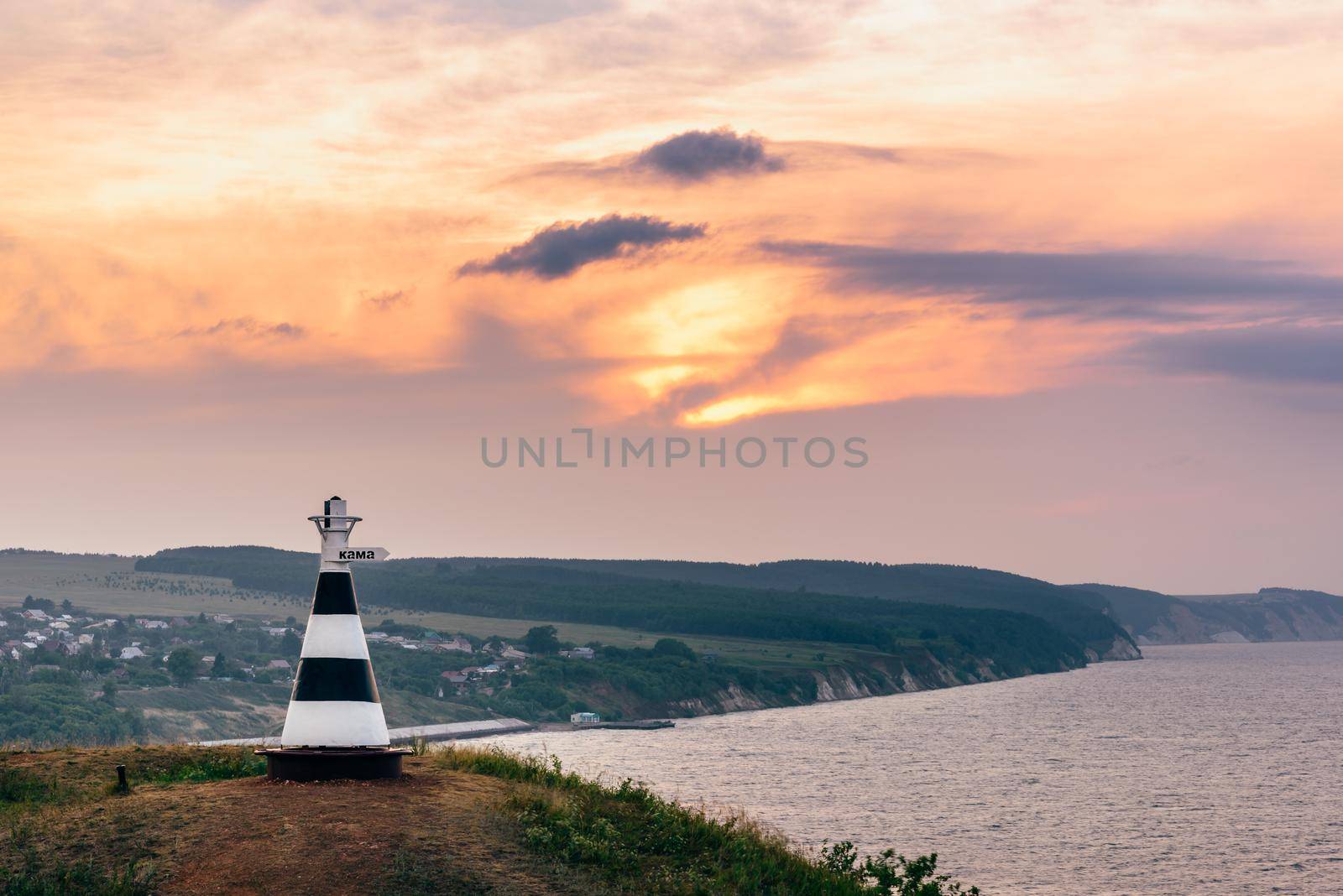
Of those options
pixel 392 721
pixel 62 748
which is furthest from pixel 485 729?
pixel 62 748

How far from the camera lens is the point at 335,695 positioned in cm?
2406

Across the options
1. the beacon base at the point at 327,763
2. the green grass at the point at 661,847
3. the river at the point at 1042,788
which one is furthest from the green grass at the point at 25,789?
the river at the point at 1042,788

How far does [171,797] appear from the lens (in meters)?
23.2

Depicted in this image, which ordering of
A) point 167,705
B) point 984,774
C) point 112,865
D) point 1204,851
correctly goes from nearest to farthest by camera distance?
point 112,865
point 1204,851
point 984,774
point 167,705

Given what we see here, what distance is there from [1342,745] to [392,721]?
113107 millimetres

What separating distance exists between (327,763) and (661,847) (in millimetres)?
5944

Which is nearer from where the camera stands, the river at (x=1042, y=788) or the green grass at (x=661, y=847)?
the green grass at (x=661, y=847)

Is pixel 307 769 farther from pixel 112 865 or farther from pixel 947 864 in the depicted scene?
pixel 947 864

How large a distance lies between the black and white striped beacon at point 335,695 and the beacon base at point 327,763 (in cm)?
1

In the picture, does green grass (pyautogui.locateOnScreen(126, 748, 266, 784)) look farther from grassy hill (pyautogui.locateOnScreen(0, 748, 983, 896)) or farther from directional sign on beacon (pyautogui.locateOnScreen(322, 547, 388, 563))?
directional sign on beacon (pyautogui.locateOnScreen(322, 547, 388, 563))

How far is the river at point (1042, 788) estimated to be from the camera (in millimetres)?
68812

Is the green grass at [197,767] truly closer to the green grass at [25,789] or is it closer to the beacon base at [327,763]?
the green grass at [25,789]

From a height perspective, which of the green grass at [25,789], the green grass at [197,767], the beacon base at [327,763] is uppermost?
the beacon base at [327,763]

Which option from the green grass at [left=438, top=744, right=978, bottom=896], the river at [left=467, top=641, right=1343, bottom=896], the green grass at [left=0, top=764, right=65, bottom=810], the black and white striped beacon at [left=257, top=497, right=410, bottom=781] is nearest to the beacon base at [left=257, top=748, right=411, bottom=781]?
the black and white striped beacon at [left=257, top=497, right=410, bottom=781]
